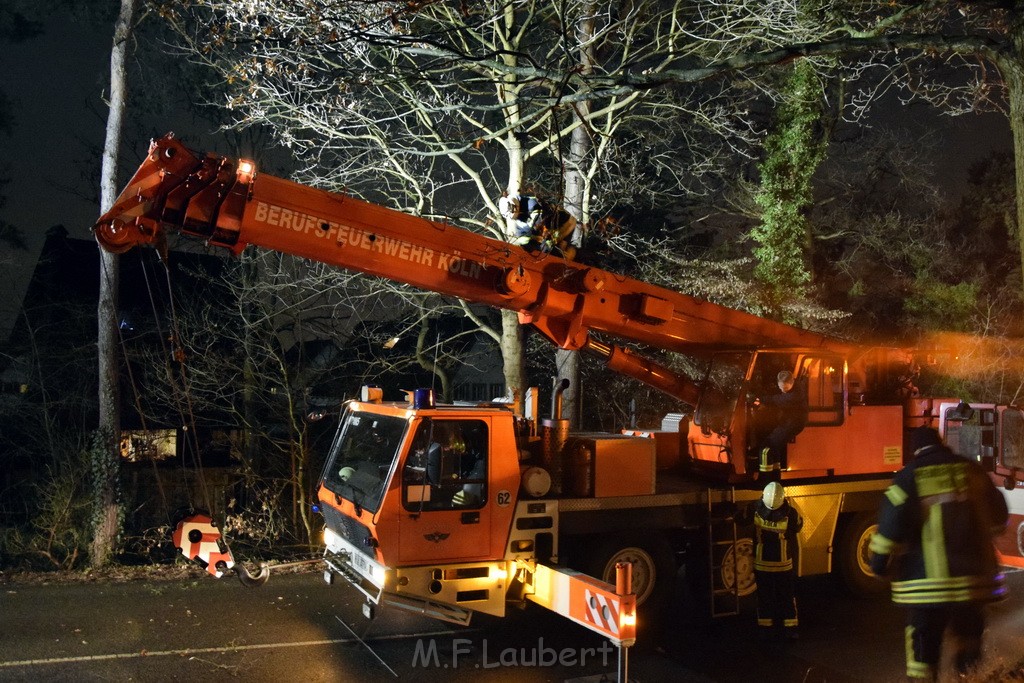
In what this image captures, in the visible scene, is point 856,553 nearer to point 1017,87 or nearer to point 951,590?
point 951,590

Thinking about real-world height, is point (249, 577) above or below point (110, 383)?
below

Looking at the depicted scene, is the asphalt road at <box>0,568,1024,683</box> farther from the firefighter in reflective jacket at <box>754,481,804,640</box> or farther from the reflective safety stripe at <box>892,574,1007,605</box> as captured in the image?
the reflective safety stripe at <box>892,574,1007,605</box>

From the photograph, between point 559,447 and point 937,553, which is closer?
point 937,553

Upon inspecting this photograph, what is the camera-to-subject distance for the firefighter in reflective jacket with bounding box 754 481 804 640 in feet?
23.6

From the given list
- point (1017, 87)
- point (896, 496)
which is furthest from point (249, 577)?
point (1017, 87)

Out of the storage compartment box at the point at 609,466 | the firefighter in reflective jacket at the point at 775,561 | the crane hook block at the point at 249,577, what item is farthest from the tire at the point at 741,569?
the crane hook block at the point at 249,577

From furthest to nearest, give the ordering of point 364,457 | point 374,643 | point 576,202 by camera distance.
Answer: point 576,202, point 364,457, point 374,643

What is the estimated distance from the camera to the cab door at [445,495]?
6.27 m

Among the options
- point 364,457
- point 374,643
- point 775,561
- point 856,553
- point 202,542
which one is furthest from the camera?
point 856,553

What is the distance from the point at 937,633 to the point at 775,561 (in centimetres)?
256

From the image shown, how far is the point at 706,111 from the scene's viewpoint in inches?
510

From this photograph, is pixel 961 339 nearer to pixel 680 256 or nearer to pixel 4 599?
pixel 680 256

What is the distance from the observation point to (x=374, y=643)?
6961mm

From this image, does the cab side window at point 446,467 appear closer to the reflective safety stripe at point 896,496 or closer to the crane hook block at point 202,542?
the crane hook block at point 202,542
